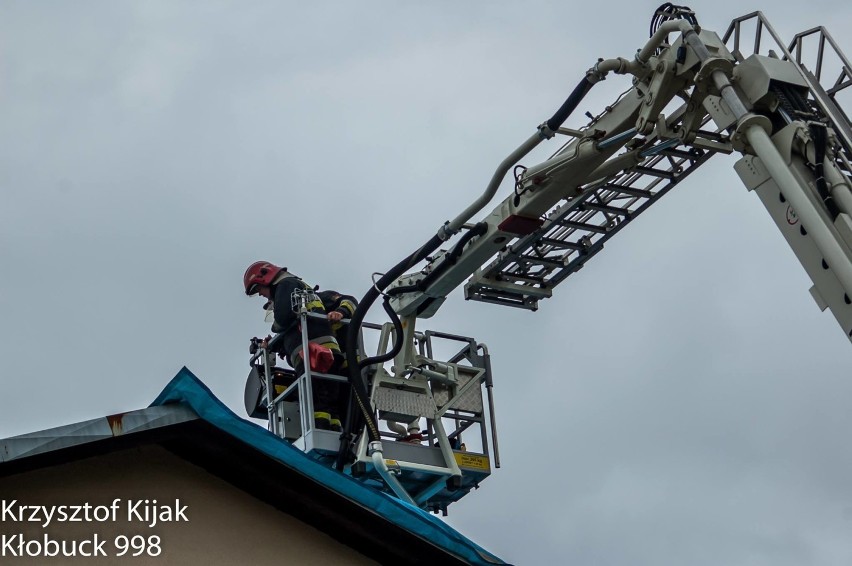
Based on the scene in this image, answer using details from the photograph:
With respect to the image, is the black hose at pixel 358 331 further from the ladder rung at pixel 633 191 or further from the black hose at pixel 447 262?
the ladder rung at pixel 633 191

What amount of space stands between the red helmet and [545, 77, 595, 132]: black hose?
11.9 feet

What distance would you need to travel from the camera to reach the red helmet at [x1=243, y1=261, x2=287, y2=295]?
13.1 meters

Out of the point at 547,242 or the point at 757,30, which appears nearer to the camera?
the point at 757,30

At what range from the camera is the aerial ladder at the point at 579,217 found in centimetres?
877

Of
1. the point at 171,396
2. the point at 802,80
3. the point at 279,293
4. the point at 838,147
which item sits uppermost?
the point at 279,293

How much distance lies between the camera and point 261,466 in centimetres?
609

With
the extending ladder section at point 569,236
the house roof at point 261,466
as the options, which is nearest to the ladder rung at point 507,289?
the extending ladder section at point 569,236

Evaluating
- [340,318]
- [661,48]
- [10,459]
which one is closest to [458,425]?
[340,318]

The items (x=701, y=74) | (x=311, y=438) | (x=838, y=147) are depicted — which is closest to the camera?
(x=838, y=147)

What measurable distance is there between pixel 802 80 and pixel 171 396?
5545 mm

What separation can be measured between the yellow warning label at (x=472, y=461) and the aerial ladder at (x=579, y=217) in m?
0.02

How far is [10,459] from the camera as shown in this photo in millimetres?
5465

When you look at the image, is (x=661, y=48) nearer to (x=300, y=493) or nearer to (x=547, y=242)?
(x=547, y=242)

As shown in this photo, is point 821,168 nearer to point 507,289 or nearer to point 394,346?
point 507,289
